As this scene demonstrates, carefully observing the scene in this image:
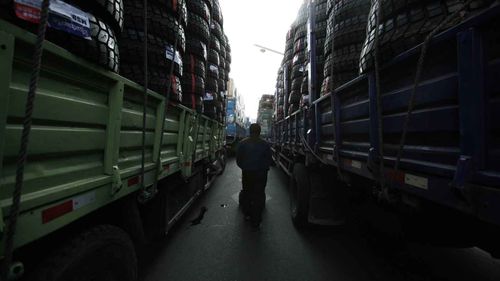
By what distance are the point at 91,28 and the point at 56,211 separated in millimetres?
999

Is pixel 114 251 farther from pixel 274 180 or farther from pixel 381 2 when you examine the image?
pixel 274 180

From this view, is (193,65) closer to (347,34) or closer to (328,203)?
(347,34)

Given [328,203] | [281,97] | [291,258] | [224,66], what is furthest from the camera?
[281,97]

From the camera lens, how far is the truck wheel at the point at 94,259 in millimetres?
1373

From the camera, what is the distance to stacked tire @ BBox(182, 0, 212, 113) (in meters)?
4.79

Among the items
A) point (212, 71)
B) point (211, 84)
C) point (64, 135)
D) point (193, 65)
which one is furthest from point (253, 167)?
point (64, 135)

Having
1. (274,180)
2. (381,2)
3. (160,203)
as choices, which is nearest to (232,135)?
(274,180)

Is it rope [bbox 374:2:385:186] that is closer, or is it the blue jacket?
rope [bbox 374:2:385:186]

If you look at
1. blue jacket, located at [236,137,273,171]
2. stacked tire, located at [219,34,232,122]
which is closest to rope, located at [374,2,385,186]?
blue jacket, located at [236,137,273,171]

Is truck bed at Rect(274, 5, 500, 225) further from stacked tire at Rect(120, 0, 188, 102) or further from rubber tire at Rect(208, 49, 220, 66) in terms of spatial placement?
rubber tire at Rect(208, 49, 220, 66)

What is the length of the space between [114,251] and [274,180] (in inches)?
274

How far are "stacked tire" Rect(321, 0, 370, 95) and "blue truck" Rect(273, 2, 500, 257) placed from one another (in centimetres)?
81

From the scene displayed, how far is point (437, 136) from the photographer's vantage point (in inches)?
63.6

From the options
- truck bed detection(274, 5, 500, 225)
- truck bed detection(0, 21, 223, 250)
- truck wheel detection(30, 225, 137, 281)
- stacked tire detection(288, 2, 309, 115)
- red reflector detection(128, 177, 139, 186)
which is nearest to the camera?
truck bed detection(0, 21, 223, 250)
